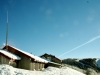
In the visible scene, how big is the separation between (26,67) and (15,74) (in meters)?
9.51

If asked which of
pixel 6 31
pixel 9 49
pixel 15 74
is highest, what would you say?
pixel 6 31

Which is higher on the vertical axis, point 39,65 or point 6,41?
point 6,41

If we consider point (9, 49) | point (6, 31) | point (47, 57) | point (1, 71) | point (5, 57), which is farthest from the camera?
point (47, 57)

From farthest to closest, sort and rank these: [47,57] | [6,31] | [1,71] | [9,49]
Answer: [47,57] → [6,31] → [9,49] → [1,71]

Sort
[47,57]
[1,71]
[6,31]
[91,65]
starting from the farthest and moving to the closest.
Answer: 1. [91,65]
2. [47,57]
3. [6,31]
4. [1,71]

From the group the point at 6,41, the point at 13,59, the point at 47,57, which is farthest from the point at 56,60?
the point at 13,59

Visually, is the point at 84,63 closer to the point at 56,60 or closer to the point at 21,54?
the point at 56,60

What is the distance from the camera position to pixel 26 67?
27.7 meters

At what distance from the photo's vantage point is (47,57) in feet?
178

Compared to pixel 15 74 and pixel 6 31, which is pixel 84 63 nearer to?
pixel 6 31

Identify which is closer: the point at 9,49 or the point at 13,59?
the point at 13,59

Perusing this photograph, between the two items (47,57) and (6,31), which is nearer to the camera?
(6,31)

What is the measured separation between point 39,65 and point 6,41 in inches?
344

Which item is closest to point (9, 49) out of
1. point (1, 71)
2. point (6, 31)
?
point (6, 31)
